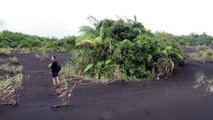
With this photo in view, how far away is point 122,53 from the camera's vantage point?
74.1 ft

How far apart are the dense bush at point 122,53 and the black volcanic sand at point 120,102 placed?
3.14ft

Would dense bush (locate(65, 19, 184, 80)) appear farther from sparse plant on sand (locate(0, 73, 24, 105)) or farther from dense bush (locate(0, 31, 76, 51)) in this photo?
dense bush (locate(0, 31, 76, 51))

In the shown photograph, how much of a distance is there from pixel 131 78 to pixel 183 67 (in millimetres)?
4259

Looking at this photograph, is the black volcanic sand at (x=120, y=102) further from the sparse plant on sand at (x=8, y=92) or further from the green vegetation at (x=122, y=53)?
the green vegetation at (x=122, y=53)

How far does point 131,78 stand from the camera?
70.3 ft

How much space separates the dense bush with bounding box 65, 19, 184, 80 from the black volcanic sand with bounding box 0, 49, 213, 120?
3.14 ft

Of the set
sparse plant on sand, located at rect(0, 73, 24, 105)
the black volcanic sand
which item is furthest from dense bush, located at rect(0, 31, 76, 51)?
sparse plant on sand, located at rect(0, 73, 24, 105)

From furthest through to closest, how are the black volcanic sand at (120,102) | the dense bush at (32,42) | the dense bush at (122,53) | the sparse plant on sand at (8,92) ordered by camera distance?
1. the dense bush at (32,42)
2. the dense bush at (122,53)
3. the sparse plant on sand at (8,92)
4. the black volcanic sand at (120,102)

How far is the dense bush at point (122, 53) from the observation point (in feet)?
72.0

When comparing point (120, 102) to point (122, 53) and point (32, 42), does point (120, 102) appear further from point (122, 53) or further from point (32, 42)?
point (32, 42)

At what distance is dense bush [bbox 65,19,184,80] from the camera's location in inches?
864

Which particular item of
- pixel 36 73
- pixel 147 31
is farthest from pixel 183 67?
pixel 36 73

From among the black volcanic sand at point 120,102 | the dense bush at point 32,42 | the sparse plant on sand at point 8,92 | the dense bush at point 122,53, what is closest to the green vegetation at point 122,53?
the dense bush at point 122,53

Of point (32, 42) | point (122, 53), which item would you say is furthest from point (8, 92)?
point (32, 42)
